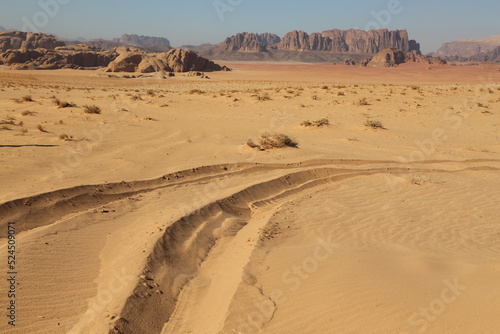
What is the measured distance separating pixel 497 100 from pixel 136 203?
79.6 ft

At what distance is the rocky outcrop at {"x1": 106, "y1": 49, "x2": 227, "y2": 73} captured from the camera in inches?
2103

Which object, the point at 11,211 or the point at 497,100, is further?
the point at 497,100

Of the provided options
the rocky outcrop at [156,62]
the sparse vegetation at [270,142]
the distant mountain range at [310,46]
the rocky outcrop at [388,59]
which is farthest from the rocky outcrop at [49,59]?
the distant mountain range at [310,46]

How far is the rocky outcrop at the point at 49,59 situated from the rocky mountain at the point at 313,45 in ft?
324

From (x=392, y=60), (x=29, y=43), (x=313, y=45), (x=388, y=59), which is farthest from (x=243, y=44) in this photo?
(x=29, y=43)

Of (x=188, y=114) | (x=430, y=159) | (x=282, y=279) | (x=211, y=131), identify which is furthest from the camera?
(x=188, y=114)

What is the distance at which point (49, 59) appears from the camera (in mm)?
56562

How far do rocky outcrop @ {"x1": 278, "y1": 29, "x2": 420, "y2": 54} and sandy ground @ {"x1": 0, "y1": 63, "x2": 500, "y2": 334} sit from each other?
165m

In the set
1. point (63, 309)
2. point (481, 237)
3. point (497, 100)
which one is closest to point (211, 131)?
point (481, 237)

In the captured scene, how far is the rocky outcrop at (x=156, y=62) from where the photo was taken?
175 ft

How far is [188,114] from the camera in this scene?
60.3 ft

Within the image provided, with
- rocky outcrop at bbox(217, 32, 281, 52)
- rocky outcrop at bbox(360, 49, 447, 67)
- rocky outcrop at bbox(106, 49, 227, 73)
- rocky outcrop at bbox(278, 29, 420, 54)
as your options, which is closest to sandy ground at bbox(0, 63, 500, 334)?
rocky outcrop at bbox(106, 49, 227, 73)

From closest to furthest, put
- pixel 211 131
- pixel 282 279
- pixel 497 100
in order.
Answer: pixel 282 279, pixel 211 131, pixel 497 100

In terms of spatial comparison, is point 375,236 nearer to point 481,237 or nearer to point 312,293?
point 481,237
